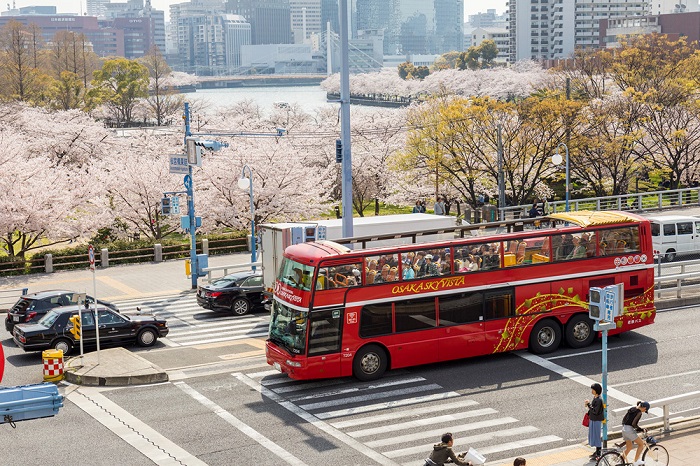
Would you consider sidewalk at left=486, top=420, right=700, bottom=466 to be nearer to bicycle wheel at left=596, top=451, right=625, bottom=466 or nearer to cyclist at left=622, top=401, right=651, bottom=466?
bicycle wheel at left=596, top=451, right=625, bottom=466

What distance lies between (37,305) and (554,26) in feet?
588

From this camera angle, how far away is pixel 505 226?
25750 millimetres

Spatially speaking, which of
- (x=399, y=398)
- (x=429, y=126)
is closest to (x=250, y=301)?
(x=399, y=398)

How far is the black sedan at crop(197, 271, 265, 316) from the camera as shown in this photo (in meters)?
32.6

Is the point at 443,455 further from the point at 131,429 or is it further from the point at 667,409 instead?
the point at 131,429

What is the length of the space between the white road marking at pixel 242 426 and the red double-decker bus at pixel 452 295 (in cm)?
225

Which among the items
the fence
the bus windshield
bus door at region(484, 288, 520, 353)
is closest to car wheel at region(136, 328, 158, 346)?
the bus windshield

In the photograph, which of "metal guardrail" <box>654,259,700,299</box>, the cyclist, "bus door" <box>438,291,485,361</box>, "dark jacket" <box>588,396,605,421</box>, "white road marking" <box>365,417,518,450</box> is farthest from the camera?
"metal guardrail" <box>654,259,700,299</box>

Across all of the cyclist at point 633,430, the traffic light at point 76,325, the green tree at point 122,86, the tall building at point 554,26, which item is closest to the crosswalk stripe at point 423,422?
the cyclist at point 633,430

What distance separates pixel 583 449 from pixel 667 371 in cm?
630

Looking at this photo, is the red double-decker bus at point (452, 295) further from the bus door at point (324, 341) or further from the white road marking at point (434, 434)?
the white road marking at point (434, 434)

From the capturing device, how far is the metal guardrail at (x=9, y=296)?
1362 inches

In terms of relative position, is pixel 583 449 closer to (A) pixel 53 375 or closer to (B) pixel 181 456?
(B) pixel 181 456

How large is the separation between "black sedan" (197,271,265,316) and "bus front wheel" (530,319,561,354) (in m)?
11.5
